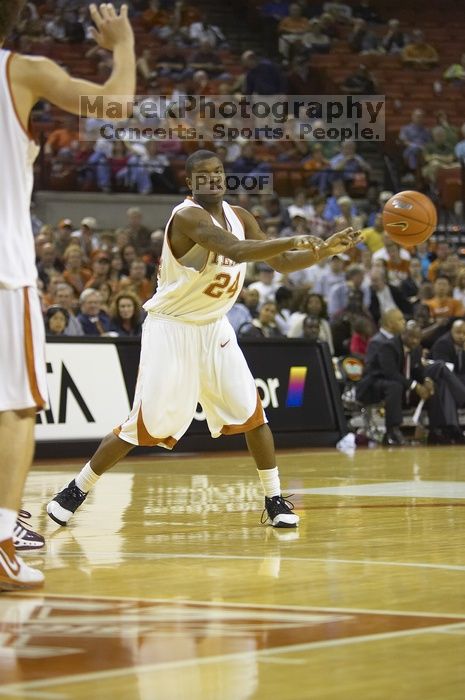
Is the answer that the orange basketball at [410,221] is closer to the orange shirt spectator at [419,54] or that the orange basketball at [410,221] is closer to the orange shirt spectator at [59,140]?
the orange shirt spectator at [59,140]

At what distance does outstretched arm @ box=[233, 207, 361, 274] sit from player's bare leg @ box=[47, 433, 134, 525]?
1348 mm

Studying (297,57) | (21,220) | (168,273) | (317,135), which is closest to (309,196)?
(317,135)

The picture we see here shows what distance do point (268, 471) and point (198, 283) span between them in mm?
1147

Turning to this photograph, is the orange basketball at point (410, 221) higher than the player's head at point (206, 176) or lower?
lower

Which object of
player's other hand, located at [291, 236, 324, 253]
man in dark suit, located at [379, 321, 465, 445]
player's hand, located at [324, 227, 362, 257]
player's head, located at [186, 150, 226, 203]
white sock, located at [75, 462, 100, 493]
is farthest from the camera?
man in dark suit, located at [379, 321, 465, 445]

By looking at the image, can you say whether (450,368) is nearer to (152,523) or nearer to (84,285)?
(84,285)

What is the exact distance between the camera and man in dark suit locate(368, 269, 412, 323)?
19.5 m

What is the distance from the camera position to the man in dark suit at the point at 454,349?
58.6ft

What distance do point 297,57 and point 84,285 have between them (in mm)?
11007

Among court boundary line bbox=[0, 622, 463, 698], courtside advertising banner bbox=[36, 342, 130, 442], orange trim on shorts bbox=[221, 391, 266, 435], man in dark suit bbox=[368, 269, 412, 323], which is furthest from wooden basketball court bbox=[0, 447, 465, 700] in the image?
man in dark suit bbox=[368, 269, 412, 323]

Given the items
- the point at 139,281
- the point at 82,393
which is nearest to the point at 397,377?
the point at 139,281

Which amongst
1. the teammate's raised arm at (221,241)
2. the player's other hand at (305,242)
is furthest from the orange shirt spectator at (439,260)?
the player's other hand at (305,242)

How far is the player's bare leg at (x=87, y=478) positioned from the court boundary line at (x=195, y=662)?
3610 millimetres

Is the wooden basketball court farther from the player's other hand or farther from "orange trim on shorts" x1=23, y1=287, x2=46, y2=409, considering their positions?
the player's other hand
